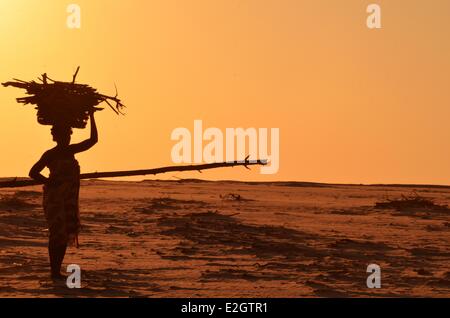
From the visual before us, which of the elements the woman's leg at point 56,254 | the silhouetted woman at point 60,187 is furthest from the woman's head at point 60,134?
the woman's leg at point 56,254

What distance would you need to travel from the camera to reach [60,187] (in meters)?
16.3

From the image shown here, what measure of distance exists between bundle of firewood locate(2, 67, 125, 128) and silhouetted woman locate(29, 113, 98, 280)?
16 centimetres

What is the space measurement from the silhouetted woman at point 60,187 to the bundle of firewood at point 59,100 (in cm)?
16

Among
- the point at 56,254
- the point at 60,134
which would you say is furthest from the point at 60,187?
the point at 56,254

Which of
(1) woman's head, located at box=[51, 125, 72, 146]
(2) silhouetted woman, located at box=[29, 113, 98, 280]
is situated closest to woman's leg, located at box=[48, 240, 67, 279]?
(2) silhouetted woman, located at box=[29, 113, 98, 280]

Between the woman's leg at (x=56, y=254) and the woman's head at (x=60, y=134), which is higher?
the woman's head at (x=60, y=134)

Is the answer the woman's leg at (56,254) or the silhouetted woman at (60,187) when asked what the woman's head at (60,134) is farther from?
the woman's leg at (56,254)

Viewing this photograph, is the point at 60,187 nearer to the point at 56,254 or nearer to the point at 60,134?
the point at 60,134

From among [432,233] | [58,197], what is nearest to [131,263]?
[58,197]

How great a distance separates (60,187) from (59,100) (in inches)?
47.0

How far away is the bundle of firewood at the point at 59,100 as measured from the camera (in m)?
16.3

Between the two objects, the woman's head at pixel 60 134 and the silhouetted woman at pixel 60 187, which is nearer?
the silhouetted woman at pixel 60 187
